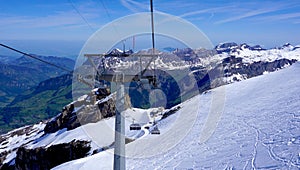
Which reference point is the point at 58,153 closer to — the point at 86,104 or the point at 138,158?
the point at 86,104

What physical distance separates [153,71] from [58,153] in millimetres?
42960

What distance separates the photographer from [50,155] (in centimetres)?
5344

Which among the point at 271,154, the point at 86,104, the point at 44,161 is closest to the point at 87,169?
the point at 271,154

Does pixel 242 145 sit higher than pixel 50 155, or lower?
higher

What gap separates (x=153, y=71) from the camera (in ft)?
51.4

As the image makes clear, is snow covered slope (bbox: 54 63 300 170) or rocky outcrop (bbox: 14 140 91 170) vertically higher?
snow covered slope (bbox: 54 63 300 170)

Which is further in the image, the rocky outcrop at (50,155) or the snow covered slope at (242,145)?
the rocky outcrop at (50,155)

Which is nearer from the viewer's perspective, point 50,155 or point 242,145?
point 242,145

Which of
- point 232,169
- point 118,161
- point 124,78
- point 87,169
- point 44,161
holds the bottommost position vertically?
point 44,161

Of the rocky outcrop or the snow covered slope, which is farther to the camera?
the rocky outcrop

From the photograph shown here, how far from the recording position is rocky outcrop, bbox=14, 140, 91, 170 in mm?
48906

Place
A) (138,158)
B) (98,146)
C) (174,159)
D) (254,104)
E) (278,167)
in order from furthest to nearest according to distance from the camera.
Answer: (98,146), (254,104), (138,158), (174,159), (278,167)

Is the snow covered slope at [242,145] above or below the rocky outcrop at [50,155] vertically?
above

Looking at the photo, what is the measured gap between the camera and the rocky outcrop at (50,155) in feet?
160
